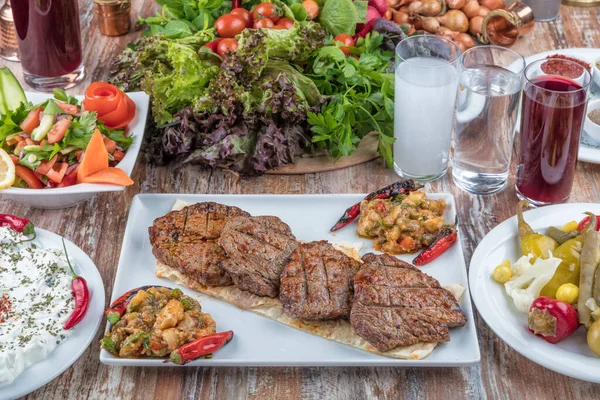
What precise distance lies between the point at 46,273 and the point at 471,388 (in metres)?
1.92

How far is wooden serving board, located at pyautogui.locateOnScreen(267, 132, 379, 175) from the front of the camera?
4.47 m

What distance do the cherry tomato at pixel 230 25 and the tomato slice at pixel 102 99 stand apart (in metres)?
0.82

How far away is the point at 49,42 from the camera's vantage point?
16.2ft

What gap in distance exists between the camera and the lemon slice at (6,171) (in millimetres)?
3859

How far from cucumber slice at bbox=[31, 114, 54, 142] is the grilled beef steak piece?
1553 mm

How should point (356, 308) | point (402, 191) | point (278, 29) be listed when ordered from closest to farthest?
point (356, 308) → point (402, 191) → point (278, 29)

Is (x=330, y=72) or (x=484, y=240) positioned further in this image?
(x=330, y=72)

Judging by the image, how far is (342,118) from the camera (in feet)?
14.1

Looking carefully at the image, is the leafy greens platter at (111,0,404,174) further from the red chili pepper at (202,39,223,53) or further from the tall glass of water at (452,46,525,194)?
the tall glass of water at (452,46,525,194)

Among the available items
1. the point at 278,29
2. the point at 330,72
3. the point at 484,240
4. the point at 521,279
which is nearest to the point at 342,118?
the point at 330,72

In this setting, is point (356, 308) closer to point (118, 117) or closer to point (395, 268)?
point (395, 268)

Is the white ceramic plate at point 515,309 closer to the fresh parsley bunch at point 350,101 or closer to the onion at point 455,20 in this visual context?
the fresh parsley bunch at point 350,101

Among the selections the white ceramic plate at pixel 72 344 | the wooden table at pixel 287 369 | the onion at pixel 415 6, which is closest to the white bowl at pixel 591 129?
the wooden table at pixel 287 369

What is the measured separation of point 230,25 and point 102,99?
993 millimetres
